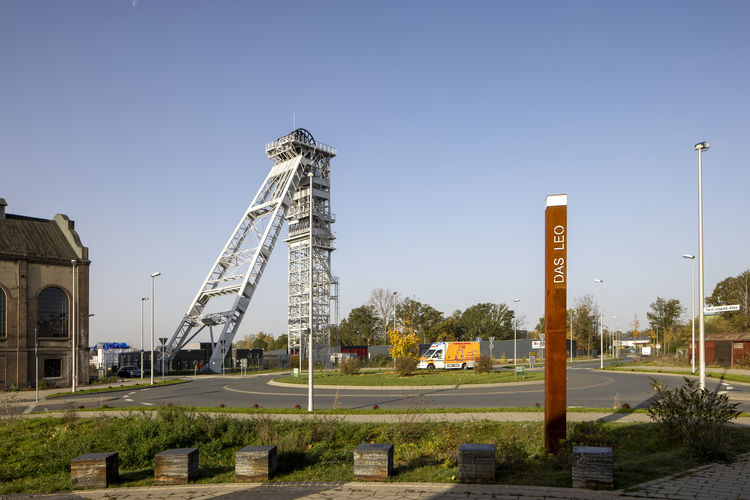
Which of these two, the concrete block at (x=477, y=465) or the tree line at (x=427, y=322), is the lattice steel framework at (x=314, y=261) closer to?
the tree line at (x=427, y=322)

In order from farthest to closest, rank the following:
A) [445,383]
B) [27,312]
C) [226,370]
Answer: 1. [226,370]
2. [27,312]
3. [445,383]

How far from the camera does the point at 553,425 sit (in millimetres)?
10844

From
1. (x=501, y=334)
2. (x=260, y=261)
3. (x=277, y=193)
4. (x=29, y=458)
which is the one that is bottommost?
(x=501, y=334)

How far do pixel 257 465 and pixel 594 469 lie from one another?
5771 millimetres

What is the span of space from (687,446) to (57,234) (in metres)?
46.0

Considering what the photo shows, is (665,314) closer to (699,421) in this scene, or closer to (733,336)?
(733,336)

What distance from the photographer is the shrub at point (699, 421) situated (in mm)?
10320

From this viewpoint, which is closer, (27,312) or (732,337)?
(27,312)

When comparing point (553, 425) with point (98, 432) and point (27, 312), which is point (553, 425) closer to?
point (98, 432)

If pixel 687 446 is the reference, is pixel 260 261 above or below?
above

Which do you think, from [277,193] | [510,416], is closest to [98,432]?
[510,416]

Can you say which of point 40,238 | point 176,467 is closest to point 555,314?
point 176,467

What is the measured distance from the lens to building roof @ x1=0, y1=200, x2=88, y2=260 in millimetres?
40000

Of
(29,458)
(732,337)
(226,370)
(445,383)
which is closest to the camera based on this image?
(29,458)
